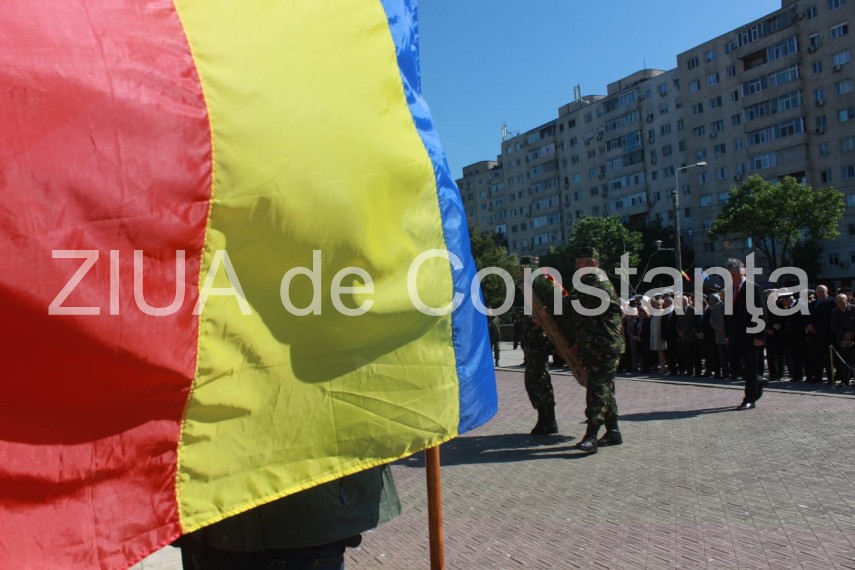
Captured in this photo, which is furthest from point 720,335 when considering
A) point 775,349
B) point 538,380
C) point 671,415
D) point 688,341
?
point 538,380

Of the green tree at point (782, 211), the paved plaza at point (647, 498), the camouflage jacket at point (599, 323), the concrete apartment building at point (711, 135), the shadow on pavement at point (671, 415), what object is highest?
the concrete apartment building at point (711, 135)

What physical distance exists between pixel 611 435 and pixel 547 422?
0.94m

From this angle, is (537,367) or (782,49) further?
(782,49)

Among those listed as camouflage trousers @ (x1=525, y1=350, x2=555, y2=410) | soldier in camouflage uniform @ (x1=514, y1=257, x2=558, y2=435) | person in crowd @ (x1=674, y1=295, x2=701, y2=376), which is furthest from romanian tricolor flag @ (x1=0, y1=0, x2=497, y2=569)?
person in crowd @ (x1=674, y1=295, x2=701, y2=376)

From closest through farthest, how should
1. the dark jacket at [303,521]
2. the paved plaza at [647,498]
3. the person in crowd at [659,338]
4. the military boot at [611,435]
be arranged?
the dark jacket at [303,521] → the paved plaza at [647,498] → the military boot at [611,435] → the person in crowd at [659,338]

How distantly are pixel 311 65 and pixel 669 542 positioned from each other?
394cm

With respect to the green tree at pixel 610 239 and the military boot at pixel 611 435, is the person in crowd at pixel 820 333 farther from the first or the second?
the green tree at pixel 610 239

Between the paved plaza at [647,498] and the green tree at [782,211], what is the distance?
173ft

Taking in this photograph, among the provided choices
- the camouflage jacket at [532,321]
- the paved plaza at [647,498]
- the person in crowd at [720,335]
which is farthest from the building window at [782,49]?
the camouflage jacket at [532,321]

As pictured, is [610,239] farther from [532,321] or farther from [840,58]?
[532,321]

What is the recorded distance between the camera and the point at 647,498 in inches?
239

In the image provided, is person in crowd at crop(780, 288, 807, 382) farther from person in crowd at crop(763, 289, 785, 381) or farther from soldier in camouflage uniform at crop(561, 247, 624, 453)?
soldier in camouflage uniform at crop(561, 247, 624, 453)

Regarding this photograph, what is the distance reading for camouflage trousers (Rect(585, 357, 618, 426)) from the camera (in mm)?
7902

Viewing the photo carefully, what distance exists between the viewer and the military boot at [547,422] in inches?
353
